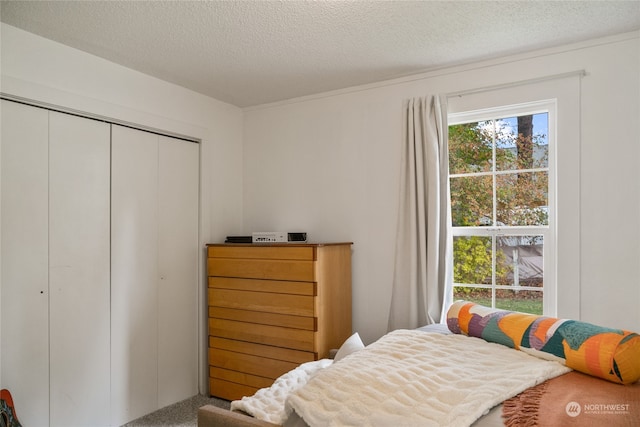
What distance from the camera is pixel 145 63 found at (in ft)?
Result: 9.30

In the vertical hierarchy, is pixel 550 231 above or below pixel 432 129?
below

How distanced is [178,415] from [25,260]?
1488 mm

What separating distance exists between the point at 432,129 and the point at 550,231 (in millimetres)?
1005

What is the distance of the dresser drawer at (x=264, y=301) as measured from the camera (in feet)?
9.32

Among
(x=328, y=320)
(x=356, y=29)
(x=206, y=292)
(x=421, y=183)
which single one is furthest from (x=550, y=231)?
(x=206, y=292)

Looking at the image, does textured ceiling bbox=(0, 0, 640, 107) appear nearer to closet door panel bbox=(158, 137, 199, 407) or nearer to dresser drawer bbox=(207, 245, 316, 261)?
closet door panel bbox=(158, 137, 199, 407)

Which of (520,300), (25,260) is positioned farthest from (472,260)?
(25,260)

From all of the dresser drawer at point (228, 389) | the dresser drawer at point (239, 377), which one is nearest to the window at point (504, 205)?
the dresser drawer at point (239, 377)

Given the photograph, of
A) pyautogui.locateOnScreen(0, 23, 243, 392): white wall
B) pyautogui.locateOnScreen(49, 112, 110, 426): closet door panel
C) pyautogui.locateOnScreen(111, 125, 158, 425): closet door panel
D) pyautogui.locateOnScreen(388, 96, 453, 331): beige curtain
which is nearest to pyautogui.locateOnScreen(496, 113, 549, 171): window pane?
pyautogui.locateOnScreen(388, 96, 453, 331): beige curtain

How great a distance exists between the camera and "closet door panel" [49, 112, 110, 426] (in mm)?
2531

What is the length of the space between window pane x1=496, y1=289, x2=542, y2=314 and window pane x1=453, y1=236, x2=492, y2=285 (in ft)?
0.41

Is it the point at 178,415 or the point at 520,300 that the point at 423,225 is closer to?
the point at 520,300

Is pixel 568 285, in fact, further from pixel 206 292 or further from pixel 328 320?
pixel 206 292

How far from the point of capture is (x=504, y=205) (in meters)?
2.85
